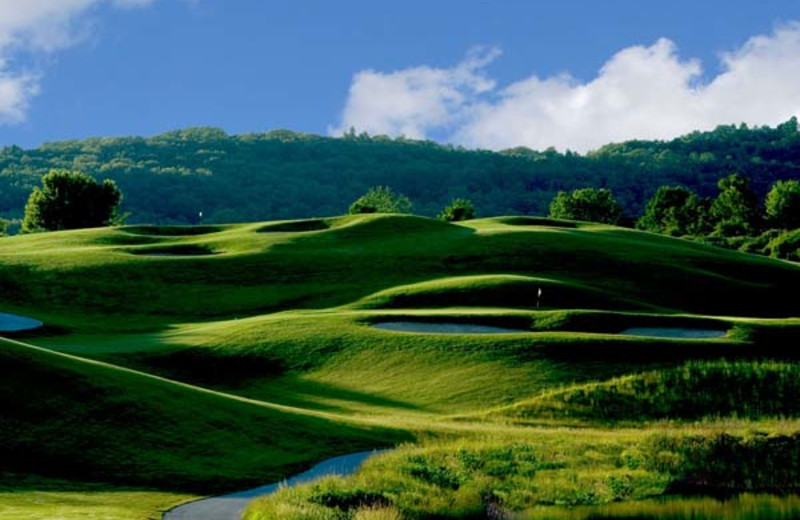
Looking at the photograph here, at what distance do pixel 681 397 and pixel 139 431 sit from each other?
2216cm

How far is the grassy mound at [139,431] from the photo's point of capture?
28625mm

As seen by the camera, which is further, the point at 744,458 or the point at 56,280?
the point at 56,280

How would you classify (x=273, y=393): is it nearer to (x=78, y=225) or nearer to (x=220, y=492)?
(x=220, y=492)

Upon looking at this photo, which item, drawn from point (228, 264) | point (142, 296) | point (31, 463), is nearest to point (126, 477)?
point (31, 463)

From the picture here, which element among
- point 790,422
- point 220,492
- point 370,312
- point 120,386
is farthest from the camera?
point 370,312

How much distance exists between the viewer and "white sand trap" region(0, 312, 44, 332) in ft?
190

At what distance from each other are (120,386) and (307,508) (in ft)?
37.6

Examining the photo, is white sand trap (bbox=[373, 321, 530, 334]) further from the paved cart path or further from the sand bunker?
the sand bunker

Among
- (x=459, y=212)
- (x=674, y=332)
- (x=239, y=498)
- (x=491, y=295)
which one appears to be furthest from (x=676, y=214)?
(x=239, y=498)

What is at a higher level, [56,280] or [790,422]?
[56,280]

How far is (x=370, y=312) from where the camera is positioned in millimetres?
57031

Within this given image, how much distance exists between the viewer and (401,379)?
46.2m

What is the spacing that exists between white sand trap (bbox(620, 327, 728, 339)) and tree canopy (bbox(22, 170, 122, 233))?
339 ft

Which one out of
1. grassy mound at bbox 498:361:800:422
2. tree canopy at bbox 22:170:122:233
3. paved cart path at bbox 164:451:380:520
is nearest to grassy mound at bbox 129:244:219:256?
grassy mound at bbox 498:361:800:422
